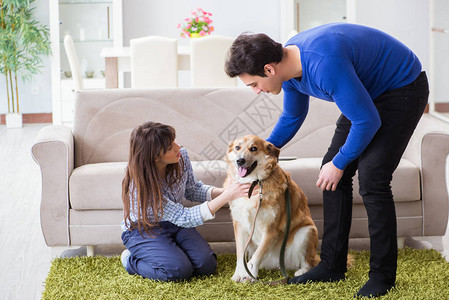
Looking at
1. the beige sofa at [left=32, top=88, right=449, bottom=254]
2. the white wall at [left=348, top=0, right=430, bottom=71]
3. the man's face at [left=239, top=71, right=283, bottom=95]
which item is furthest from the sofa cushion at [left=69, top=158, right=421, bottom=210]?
the white wall at [left=348, top=0, right=430, bottom=71]

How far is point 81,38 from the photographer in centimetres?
654

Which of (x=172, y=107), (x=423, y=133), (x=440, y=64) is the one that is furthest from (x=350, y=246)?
(x=440, y=64)

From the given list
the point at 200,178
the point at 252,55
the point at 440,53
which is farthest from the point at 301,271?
the point at 440,53

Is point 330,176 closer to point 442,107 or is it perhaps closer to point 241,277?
point 241,277

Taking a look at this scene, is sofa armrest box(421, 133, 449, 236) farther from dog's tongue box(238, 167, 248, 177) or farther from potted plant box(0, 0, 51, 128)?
potted plant box(0, 0, 51, 128)

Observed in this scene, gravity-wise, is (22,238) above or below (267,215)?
below

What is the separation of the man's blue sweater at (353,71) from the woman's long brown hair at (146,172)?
2.01 ft

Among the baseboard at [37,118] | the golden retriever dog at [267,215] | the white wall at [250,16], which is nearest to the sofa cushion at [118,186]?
the golden retriever dog at [267,215]

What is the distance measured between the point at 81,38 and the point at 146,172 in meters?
4.65

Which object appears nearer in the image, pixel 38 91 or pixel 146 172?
pixel 146 172

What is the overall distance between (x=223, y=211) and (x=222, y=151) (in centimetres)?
49

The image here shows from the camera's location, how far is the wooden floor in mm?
2418

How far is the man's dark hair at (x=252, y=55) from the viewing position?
178cm

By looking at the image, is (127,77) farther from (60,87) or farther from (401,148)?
(401,148)
